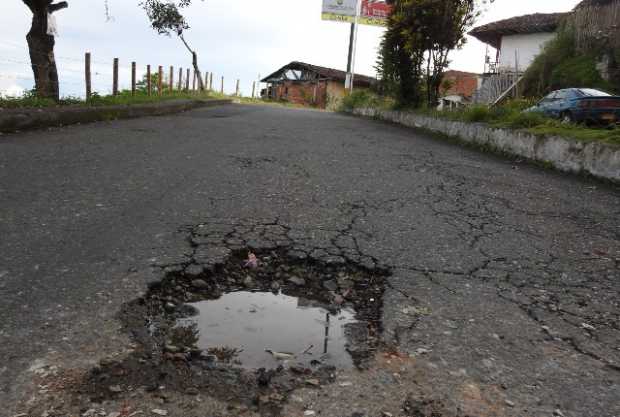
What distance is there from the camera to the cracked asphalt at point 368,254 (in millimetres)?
1874

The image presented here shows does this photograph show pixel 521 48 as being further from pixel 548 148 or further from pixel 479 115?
pixel 548 148

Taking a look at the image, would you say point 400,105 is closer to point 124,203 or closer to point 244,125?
point 244,125

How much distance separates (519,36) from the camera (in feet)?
84.7

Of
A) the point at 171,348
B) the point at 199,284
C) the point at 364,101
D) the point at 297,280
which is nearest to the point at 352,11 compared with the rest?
the point at 364,101

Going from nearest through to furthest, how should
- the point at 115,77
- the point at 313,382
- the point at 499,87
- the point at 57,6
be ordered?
the point at 313,382 < the point at 57,6 < the point at 115,77 < the point at 499,87

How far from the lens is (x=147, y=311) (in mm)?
2338

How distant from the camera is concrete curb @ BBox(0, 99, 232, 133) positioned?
6895 mm

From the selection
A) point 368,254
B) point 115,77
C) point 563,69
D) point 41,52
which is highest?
point 563,69

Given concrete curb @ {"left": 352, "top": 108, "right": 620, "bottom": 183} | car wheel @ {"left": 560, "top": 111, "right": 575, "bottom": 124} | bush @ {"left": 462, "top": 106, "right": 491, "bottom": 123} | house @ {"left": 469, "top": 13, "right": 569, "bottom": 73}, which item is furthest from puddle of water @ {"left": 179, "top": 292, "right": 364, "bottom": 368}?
house @ {"left": 469, "top": 13, "right": 569, "bottom": 73}

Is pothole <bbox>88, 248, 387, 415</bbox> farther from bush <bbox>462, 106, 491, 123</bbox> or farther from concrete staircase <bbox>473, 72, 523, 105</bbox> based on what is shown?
concrete staircase <bbox>473, 72, 523, 105</bbox>

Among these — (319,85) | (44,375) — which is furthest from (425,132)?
(319,85)

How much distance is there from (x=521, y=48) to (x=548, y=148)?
71.1 feet

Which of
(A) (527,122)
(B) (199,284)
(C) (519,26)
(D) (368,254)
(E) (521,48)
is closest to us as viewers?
(B) (199,284)

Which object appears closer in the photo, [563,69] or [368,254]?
[368,254]
